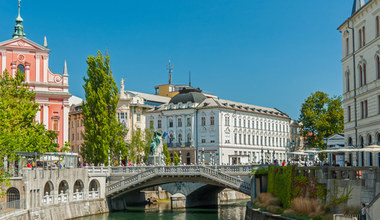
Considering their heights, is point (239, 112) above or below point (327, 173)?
above

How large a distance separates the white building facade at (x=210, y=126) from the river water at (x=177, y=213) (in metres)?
35.5

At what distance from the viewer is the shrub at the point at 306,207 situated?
38.8 metres

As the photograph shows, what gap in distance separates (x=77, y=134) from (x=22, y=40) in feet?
152

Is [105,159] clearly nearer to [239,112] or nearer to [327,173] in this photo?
[327,173]

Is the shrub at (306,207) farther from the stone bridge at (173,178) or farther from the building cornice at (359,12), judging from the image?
the building cornice at (359,12)

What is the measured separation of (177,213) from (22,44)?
34.1 metres

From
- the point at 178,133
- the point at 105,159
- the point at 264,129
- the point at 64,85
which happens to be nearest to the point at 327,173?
the point at 105,159

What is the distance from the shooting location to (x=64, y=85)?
277 ft

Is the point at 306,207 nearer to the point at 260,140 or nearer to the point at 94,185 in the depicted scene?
the point at 94,185

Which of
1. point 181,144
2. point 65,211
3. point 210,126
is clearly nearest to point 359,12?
point 65,211

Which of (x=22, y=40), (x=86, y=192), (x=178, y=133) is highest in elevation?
(x=22, y=40)

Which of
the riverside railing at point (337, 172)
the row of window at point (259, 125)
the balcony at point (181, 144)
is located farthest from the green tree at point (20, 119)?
the row of window at point (259, 125)

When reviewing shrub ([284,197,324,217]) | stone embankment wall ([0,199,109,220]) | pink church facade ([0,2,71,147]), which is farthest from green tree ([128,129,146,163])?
shrub ([284,197,324,217])

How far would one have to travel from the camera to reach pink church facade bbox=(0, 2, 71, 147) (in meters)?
81.3
